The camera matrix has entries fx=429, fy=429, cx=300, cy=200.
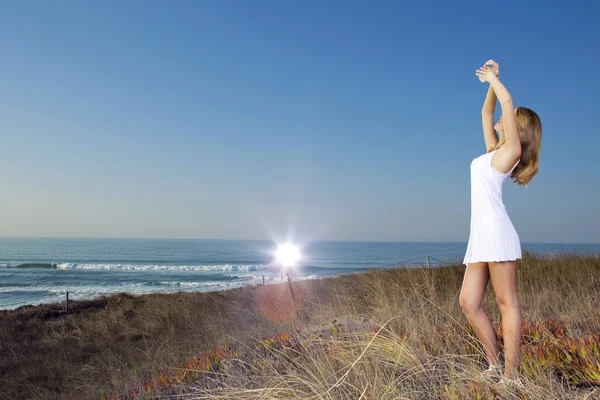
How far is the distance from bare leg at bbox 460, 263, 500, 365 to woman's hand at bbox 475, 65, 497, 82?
1234mm

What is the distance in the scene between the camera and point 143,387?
13.7ft

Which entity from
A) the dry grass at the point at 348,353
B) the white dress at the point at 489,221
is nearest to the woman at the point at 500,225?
the white dress at the point at 489,221

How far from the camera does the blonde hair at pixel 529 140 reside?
2.74 meters

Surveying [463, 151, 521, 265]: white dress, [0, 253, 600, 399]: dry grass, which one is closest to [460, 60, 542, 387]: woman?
[463, 151, 521, 265]: white dress

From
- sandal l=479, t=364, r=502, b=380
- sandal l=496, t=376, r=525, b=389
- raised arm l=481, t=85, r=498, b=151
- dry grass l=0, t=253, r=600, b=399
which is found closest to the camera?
sandal l=496, t=376, r=525, b=389

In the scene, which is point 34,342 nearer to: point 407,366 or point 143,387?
point 143,387

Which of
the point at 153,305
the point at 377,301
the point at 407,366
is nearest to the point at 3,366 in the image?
the point at 153,305

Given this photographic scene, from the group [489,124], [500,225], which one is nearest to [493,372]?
[500,225]

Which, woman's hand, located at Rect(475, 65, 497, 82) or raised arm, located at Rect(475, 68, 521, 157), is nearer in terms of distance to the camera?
raised arm, located at Rect(475, 68, 521, 157)

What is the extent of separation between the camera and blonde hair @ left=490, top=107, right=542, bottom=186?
9.00 feet

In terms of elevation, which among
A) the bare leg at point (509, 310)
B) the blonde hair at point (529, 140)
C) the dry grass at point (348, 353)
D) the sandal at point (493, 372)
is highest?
the blonde hair at point (529, 140)

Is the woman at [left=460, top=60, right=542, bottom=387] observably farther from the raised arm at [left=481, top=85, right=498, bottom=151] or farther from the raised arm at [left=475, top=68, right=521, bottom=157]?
the raised arm at [left=481, top=85, right=498, bottom=151]

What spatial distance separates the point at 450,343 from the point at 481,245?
1.47 metres

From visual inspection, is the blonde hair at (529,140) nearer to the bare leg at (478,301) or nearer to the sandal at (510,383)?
the bare leg at (478,301)
